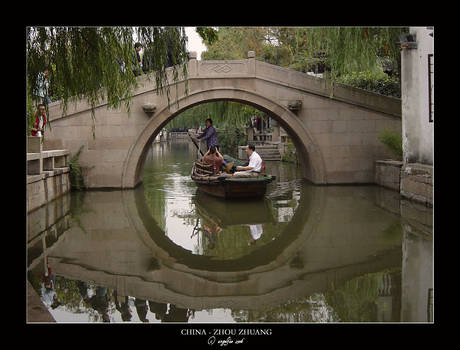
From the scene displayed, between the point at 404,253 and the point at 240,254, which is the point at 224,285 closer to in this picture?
the point at 240,254

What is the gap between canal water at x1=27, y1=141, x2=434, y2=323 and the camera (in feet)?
Answer: 13.3

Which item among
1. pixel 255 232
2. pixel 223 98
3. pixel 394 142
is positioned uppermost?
pixel 223 98

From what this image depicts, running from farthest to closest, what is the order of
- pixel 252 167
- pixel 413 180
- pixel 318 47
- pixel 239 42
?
1. pixel 239 42
2. pixel 252 167
3. pixel 413 180
4. pixel 318 47

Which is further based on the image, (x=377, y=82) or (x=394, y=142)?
(x=377, y=82)

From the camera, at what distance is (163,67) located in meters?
5.25

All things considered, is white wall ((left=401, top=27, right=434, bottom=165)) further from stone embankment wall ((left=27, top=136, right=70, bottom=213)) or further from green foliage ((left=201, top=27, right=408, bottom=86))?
stone embankment wall ((left=27, top=136, right=70, bottom=213))

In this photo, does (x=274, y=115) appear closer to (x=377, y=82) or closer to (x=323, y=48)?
(x=323, y=48)

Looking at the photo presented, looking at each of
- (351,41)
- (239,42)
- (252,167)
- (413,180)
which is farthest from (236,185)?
(239,42)

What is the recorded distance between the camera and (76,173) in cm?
1141

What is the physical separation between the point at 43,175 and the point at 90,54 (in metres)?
4.69

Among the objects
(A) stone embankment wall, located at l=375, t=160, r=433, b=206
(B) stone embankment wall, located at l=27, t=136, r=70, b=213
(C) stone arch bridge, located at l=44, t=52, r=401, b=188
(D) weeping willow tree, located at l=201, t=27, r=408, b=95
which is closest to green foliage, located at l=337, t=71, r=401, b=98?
(D) weeping willow tree, located at l=201, t=27, r=408, b=95

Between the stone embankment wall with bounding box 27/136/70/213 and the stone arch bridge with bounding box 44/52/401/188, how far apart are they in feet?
2.76

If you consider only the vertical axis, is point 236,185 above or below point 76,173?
below

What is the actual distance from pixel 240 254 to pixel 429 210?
12.3 ft
